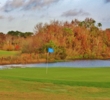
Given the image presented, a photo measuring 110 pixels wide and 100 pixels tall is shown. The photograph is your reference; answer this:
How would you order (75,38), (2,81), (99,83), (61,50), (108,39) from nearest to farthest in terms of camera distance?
(99,83)
(2,81)
(61,50)
(75,38)
(108,39)

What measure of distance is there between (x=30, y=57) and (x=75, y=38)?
55.3 feet

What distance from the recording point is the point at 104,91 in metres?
17.2

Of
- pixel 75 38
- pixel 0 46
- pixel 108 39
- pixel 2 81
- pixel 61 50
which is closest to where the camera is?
pixel 2 81

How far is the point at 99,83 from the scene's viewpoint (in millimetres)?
18578

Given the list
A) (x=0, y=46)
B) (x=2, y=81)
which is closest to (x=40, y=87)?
(x=2, y=81)

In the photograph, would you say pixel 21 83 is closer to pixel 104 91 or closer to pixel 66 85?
pixel 66 85

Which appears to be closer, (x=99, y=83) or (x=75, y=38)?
(x=99, y=83)

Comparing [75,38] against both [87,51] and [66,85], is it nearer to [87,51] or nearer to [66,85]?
[87,51]

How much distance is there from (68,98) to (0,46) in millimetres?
94808

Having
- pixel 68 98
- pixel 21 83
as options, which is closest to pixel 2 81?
pixel 21 83

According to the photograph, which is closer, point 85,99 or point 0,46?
point 85,99

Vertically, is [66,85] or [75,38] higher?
[75,38]

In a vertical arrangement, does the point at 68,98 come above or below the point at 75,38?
below

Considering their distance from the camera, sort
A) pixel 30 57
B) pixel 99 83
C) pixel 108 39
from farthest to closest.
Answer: pixel 108 39, pixel 30 57, pixel 99 83
